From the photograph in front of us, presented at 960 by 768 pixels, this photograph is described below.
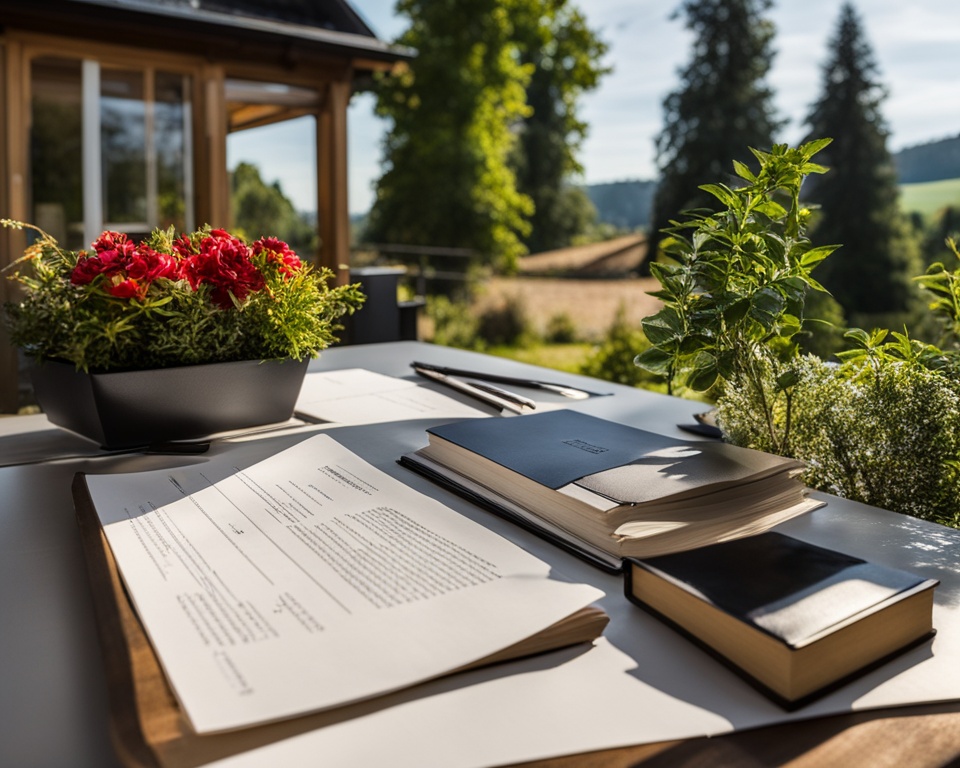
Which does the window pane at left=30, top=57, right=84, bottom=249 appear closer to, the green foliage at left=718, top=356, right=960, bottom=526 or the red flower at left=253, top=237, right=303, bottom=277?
the red flower at left=253, top=237, right=303, bottom=277

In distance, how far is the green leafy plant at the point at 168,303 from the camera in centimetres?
103

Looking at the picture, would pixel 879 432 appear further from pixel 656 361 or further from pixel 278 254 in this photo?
pixel 278 254

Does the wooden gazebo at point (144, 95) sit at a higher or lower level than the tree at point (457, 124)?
lower

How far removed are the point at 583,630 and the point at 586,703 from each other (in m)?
0.08

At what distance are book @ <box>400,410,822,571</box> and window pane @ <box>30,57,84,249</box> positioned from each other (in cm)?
443

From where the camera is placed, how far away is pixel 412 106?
13.1 m

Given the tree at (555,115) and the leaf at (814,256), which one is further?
the tree at (555,115)

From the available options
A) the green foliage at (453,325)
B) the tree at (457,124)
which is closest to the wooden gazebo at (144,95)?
the green foliage at (453,325)

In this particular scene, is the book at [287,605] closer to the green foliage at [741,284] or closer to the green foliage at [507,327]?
the green foliage at [741,284]

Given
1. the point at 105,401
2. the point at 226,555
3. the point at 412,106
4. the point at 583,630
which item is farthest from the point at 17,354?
the point at 412,106

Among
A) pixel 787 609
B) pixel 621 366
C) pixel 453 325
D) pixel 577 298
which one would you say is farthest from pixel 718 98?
pixel 787 609

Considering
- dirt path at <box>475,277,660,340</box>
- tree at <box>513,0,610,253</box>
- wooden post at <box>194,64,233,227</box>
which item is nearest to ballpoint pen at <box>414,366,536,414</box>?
wooden post at <box>194,64,233,227</box>

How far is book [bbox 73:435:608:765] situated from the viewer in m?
0.46

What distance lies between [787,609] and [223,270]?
86 cm
